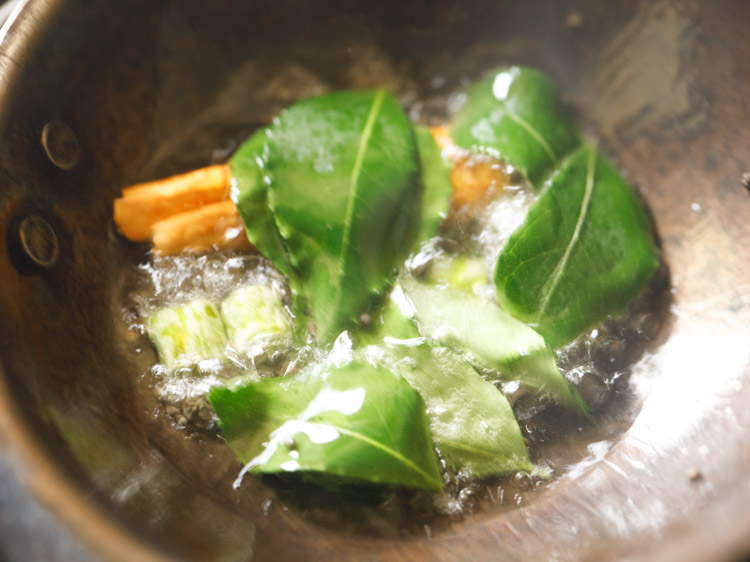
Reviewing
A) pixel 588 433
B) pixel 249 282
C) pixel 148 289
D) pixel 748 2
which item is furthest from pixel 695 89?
pixel 148 289

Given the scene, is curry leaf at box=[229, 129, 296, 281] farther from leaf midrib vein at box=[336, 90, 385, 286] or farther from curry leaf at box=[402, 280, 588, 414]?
curry leaf at box=[402, 280, 588, 414]

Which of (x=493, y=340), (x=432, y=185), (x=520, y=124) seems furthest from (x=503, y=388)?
(x=520, y=124)

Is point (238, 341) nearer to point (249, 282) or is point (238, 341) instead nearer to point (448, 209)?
point (249, 282)

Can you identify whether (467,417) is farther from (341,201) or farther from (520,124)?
(520,124)

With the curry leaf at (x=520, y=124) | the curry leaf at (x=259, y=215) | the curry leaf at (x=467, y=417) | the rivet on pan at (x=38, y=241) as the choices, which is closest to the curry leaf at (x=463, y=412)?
the curry leaf at (x=467, y=417)

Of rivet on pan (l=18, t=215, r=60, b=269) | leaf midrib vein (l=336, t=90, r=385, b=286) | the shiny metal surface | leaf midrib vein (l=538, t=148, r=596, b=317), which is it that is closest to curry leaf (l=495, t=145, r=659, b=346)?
leaf midrib vein (l=538, t=148, r=596, b=317)
